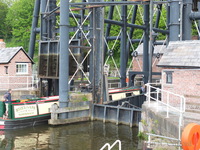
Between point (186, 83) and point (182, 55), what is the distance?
4.53ft

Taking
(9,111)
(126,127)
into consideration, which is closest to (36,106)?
(9,111)

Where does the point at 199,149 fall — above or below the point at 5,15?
below

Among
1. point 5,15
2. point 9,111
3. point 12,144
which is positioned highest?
point 5,15

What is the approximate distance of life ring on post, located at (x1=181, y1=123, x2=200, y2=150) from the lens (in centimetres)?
856

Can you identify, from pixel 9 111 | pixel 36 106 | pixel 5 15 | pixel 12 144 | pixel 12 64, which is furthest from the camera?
pixel 5 15

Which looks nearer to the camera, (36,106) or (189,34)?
(36,106)

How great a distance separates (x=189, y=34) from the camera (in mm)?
20922

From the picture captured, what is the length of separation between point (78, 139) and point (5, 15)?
64991 mm

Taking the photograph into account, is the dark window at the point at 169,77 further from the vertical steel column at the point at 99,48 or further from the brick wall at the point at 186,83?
the vertical steel column at the point at 99,48

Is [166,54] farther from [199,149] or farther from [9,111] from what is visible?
[9,111]

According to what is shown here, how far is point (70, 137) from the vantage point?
1653 cm

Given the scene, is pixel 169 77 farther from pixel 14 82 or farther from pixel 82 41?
pixel 14 82

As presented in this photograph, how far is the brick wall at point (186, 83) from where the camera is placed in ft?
46.8

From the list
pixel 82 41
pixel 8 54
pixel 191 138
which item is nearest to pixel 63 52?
pixel 82 41
